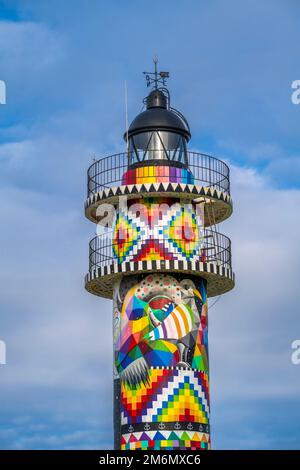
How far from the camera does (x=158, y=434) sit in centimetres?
5731

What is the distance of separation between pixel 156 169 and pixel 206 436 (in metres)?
10.4

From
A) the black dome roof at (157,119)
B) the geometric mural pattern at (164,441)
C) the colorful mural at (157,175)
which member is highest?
the black dome roof at (157,119)

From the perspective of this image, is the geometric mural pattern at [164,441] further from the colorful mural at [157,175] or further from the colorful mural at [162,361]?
the colorful mural at [157,175]

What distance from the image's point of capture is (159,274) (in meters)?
59.0

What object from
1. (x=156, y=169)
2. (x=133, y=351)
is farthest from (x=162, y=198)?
(x=133, y=351)

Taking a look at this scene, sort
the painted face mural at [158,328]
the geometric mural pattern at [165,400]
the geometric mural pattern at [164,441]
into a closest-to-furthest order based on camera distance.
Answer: the geometric mural pattern at [164,441] → the geometric mural pattern at [165,400] → the painted face mural at [158,328]

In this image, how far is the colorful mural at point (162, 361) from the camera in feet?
189

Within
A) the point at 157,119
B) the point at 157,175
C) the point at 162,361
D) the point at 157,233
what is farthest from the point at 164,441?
the point at 157,119

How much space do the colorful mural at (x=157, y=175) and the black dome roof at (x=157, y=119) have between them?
161cm

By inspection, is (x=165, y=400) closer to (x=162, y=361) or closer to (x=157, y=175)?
(x=162, y=361)

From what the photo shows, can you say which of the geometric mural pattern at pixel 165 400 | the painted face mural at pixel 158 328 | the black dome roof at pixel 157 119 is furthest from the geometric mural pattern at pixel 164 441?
the black dome roof at pixel 157 119

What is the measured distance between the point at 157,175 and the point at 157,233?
7.42 ft

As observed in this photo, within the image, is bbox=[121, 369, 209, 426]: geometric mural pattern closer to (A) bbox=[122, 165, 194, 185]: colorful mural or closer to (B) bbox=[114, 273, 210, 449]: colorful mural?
(B) bbox=[114, 273, 210, 449]: colorful mural

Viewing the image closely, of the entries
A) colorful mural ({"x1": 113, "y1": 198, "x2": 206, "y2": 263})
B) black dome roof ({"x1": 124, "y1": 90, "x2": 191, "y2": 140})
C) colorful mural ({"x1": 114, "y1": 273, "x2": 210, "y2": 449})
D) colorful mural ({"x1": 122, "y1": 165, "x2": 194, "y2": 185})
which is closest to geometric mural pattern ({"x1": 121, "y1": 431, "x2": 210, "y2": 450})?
colorful mural ({"x1": 114, "y1": 273, "x2": 210, "y2": 449})
